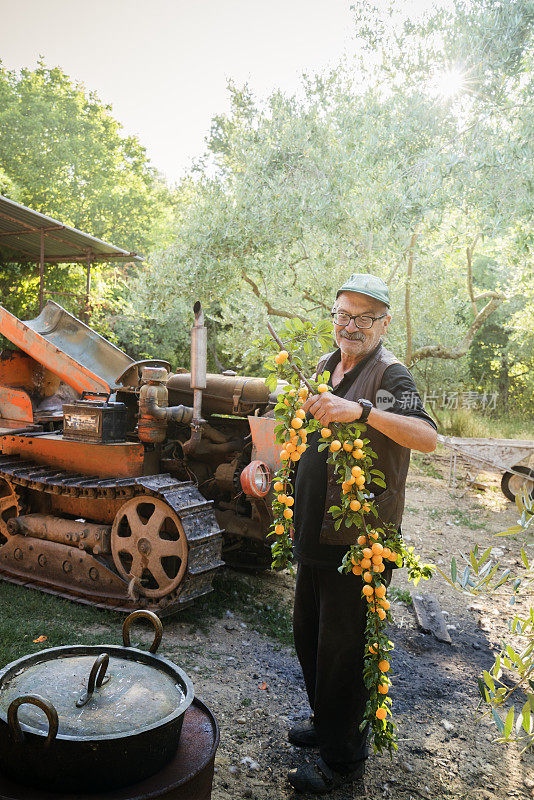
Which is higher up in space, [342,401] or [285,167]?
[285,167]

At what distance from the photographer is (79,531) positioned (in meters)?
4.85

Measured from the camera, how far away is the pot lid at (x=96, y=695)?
5.80ft

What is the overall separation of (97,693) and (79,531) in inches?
122

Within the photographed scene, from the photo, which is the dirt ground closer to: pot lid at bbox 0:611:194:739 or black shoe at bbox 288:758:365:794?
black shoe at bbox 288:758:365:794

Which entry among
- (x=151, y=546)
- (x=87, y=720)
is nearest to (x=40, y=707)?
(x=87, y=720)

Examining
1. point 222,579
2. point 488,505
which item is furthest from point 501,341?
point 222,579

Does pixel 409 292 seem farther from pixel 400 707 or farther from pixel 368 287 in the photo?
pixel 368 287

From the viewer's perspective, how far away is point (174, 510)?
14.1ft

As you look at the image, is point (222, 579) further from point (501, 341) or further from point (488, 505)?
point (501, 341)

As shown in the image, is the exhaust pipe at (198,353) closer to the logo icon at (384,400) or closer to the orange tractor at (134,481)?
the orange tractor at (134,481)

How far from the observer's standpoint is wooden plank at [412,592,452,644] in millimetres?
4617

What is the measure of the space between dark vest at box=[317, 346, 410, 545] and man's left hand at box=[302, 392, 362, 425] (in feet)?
0.93

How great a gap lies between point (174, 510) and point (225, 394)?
1.24m

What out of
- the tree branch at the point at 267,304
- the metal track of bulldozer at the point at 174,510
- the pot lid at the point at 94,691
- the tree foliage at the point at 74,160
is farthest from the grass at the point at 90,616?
the tree foliage at the point at 74,160
